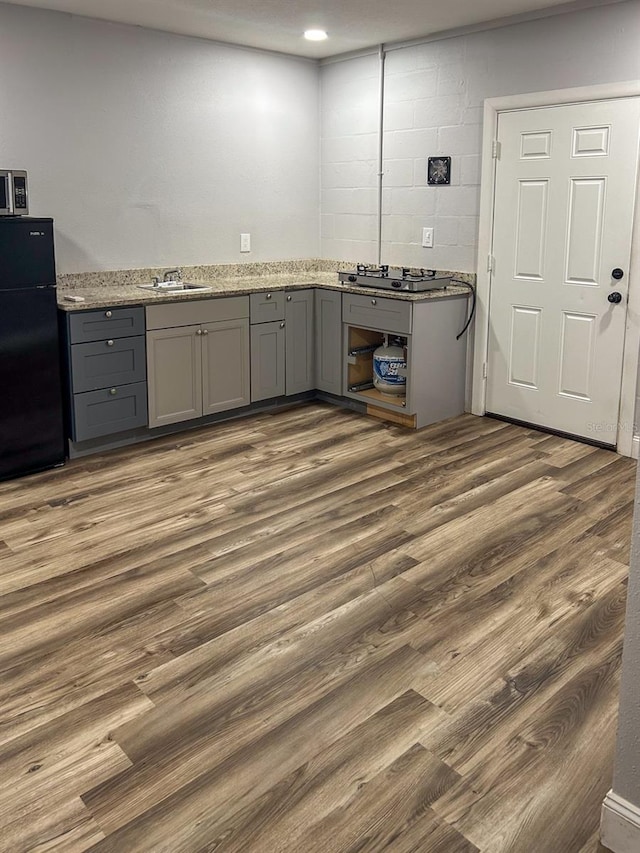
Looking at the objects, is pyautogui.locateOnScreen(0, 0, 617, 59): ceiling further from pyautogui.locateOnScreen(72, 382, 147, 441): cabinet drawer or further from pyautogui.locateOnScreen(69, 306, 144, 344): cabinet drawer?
pyautogui.locateOnScreen(72, 382, 147, 441): cabinet drawer

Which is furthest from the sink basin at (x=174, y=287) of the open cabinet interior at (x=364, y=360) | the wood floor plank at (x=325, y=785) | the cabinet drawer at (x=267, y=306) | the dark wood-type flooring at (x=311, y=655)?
the wood floor plank at (x=325, y=785)

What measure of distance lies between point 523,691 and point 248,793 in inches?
35.1

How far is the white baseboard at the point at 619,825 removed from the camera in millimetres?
1668

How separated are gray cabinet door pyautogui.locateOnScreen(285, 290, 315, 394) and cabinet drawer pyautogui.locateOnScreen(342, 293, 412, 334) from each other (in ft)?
1.02

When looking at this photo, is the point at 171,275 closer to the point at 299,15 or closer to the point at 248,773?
the point at 299,15

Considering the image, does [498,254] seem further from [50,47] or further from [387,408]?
[50,47]

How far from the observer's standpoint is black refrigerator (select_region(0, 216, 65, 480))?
372 cm

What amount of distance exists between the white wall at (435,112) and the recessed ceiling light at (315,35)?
20.8 inches

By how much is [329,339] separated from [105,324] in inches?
66.6

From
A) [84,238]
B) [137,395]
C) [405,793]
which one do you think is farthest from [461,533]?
[84,238]

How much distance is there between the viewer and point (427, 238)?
520 centimetres

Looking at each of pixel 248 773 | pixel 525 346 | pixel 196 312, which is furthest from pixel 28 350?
pixel 525 346

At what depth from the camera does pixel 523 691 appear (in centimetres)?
227

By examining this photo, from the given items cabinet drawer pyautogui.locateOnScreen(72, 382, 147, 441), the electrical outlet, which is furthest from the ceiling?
cabinet drawer pyautogui.locateOnScreen(72, 382, 147, 441)
